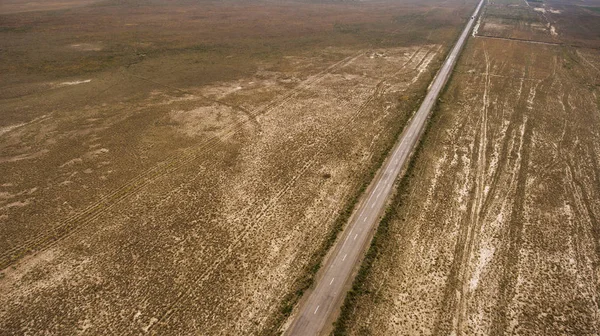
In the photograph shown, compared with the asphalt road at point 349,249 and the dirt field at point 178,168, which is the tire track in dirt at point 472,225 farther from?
the dirt field at point 178,168

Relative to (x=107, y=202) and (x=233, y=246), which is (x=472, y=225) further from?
(x=107, y=202)

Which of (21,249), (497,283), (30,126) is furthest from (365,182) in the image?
(30,126)

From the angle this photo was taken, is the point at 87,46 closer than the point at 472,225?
No

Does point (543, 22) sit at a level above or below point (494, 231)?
above

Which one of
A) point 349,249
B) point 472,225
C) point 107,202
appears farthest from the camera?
point 107,202

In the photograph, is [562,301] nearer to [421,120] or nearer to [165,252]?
[421,120]

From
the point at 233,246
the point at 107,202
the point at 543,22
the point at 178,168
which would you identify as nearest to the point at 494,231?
the point at 233,246

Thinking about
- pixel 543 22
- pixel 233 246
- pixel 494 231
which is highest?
pixel 543 22

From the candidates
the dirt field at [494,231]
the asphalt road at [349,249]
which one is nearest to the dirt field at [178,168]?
the asphalt road at [349,249]
